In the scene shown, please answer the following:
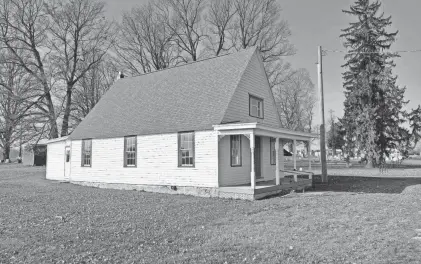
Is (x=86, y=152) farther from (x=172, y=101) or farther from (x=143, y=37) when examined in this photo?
(x=143, y=37)

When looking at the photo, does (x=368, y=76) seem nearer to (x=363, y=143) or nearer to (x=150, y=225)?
(x=363, y=143)

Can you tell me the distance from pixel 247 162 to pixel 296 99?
38253mm

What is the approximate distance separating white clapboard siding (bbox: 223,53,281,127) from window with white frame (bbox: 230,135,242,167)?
92cm

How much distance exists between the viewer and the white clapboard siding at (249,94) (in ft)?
54.1

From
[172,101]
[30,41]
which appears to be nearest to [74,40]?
[30,41]

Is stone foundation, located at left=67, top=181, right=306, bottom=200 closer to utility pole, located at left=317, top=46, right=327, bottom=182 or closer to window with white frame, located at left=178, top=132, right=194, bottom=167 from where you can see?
window with white frame, located at left=178, top=132, right=194, bottom=167

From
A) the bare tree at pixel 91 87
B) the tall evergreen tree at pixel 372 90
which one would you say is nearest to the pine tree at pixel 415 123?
the tall evergreen tree at pixel 372 90

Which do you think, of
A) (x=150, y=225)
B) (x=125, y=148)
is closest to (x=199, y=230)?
(x=150, y=225)

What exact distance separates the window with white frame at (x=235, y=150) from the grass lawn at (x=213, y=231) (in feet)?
11.8

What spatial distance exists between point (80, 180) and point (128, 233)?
14.4m

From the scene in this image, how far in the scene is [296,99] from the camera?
52.8 meters

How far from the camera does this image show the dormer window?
18.0m

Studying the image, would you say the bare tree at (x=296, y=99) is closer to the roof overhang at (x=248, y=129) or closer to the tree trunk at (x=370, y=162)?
the tree trunk at (x=370, y=162)

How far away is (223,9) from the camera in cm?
3888
